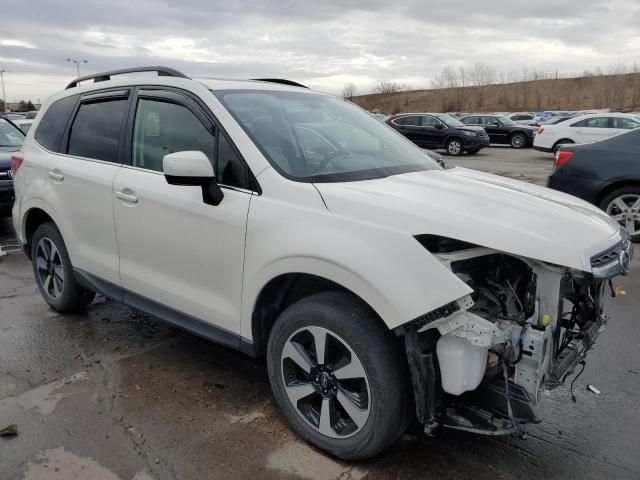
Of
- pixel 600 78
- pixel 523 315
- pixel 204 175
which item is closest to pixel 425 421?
pixel 523 315

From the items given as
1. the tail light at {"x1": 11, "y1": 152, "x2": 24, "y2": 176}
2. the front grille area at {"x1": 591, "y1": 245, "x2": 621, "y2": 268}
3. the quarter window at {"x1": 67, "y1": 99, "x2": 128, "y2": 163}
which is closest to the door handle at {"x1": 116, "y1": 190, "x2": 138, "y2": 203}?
the quarter window at {"x1": 67, "y1": 99, "x2": 128, "y2": 163}

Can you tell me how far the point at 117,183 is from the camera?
11.8 ft

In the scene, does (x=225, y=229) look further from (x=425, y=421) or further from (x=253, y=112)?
(x=425, y=421)

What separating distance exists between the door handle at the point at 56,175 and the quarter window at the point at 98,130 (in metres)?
0.17

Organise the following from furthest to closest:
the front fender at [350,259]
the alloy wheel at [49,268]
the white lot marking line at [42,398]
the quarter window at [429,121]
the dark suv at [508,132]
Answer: the dark suv at [508,132] < the quarter window at [429,121] < the alloy wheel at [49,268] < the white lot marking line at [42,398] < the front fender at [350,259]

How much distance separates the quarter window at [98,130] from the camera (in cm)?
378

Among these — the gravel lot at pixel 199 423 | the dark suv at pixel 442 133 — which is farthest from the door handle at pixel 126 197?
the dark suv at pixel 442 133

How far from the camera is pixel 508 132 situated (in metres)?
26.2

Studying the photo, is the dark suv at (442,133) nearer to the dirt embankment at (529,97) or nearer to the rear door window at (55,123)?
the rear door window at (55,123)

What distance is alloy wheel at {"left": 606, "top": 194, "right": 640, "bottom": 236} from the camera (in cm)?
675

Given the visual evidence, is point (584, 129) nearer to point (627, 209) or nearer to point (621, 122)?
point (621, 122)

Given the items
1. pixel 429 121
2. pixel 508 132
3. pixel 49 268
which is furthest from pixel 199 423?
pixel 508 132

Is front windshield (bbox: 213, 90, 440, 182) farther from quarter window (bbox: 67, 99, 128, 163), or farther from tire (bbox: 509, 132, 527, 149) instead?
tire (bbox: 509, 132, 527, 149)

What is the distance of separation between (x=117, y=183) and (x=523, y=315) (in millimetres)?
2579
